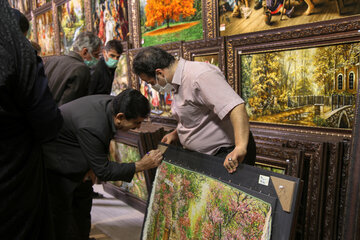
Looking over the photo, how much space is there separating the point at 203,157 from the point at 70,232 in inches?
58.3

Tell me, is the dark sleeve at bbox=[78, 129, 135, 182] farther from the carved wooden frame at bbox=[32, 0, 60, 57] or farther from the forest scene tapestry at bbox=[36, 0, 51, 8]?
the forest scene tapestry at bbox=[36, 0, 51, 8]

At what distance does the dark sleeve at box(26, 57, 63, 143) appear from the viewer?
5.53 ft

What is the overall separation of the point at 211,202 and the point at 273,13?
221 centimetres

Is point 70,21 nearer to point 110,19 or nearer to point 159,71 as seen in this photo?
point 110,19

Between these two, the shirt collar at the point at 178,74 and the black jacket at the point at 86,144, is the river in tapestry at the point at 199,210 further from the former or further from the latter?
Result: the shirt collar at the point at 178,74

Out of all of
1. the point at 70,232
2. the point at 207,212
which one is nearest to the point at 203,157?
the point at 207,212

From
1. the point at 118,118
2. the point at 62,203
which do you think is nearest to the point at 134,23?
the point at 118,118

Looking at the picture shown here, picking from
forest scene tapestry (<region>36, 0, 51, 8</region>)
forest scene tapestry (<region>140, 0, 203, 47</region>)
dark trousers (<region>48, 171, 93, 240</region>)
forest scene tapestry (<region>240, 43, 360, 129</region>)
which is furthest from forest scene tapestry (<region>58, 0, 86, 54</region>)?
dark trousers (<region>48, 171, 93, 240</region>)

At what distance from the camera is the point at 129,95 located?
97.3 inches

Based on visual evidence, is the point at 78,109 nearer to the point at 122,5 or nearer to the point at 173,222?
the point at 173,222

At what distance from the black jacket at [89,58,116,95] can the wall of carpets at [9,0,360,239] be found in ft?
3.46

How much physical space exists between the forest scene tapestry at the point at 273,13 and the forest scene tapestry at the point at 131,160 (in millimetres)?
2240

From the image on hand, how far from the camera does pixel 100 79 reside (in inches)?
178

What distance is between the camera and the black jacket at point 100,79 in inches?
177
